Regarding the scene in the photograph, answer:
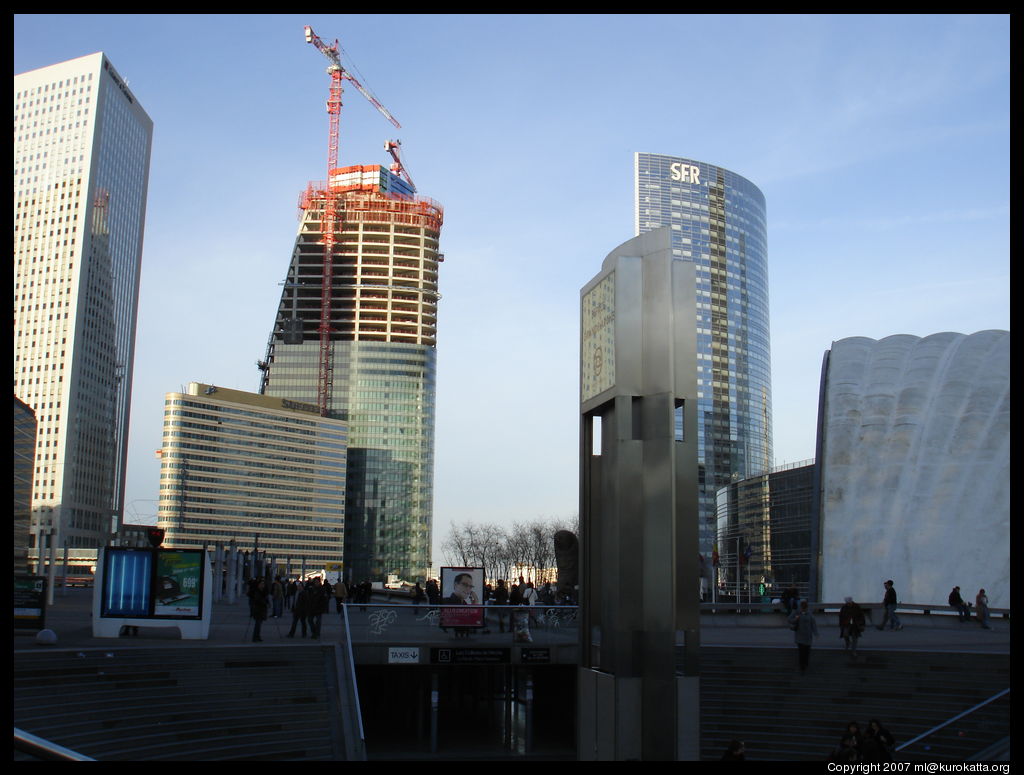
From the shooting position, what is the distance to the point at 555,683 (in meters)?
26.1

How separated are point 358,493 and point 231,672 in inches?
6550

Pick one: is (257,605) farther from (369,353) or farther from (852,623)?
(369,353)

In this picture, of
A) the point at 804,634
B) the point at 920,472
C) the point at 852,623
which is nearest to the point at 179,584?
the point at 804,634

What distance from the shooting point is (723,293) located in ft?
Answer: 555

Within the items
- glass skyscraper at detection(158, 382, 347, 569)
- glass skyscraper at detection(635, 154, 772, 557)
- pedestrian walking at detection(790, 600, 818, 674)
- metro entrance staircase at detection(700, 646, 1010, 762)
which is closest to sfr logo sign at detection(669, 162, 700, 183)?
glass skyscraper at detection(635, 154, 772, 557)

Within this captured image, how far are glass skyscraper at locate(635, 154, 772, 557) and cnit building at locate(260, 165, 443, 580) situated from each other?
4630cm

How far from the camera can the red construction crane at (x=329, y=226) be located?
591ft

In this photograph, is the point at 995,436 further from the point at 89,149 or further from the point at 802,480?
the point at 89,149

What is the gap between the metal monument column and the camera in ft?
50.7

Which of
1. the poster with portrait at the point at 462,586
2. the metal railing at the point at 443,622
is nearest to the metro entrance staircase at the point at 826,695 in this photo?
the metal railing at the point at 443,622

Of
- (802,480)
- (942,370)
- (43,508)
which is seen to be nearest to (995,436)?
(942,370)

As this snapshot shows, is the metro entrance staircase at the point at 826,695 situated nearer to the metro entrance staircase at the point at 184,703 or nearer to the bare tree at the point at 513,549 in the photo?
the metro entrance staircase at the point at 184,703

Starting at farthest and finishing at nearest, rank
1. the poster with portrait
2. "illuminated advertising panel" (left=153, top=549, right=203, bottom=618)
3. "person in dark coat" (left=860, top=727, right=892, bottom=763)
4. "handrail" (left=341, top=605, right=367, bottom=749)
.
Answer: the poster with portrait < "illuminated advertising panel" (left=153, top=549, right=203, bottom=618) < "handrail" (left=341, top=605, right=367, bottom=749) < "person in dark coat" (left=860, top=727, right=892, bottom=763)

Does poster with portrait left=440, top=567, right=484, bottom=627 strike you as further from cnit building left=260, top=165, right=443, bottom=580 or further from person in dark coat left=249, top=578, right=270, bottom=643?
cnit building left=260, top=165, right=443, bottom=580
